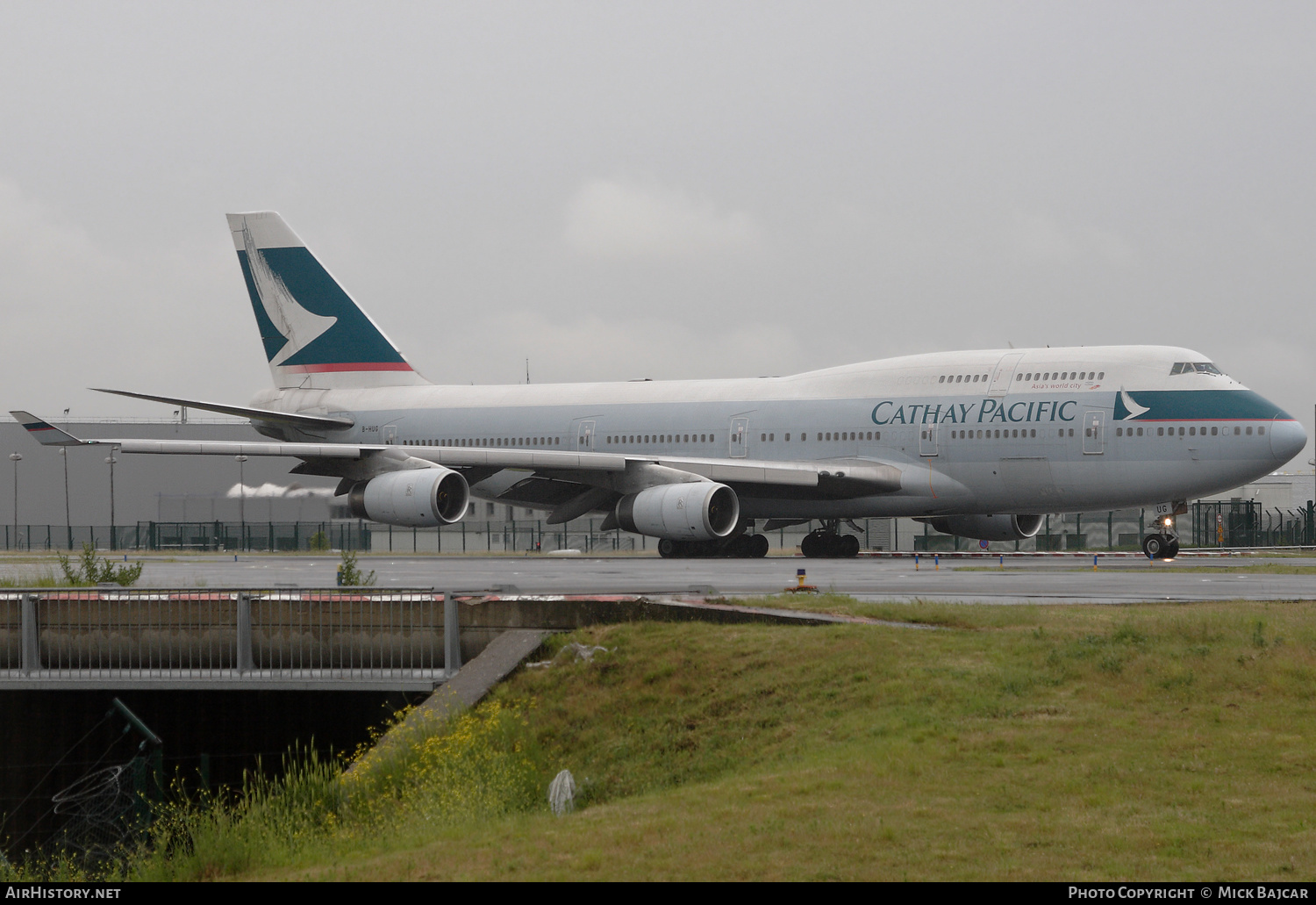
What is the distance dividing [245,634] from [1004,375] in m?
21.8

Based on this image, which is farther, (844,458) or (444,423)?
(444,423)

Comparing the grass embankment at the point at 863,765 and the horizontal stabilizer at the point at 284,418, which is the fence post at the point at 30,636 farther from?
the horizontal stabilizer at the point at 284,418

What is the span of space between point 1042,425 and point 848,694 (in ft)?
70.3

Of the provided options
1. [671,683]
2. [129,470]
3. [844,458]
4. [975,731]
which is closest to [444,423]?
[844,458]

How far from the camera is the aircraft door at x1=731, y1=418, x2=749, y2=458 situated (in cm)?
3750

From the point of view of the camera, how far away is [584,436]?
131 feet

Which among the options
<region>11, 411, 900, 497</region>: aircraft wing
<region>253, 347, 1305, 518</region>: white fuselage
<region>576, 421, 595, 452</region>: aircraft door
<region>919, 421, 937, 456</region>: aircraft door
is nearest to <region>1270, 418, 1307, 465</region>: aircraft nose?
<region>253, 347, 1305, 518</region>: white fuselage

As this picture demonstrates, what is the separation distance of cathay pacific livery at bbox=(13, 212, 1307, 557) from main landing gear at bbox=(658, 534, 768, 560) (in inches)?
3.0

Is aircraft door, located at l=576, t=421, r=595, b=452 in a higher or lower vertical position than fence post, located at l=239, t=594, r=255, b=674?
higher

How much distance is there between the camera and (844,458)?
35.8 m

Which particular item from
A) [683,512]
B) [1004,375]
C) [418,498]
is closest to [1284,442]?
[1004,375]

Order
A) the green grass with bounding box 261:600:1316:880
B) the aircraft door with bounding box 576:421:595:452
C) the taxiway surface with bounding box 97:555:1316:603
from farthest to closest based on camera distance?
the aircraft door with bounding box 576:421:595:452, the taxiway surface with bounding box 97:555:1316:603, the green grass with bounding box 261:600:1316:880

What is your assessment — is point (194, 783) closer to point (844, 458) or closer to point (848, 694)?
point (848, 694)

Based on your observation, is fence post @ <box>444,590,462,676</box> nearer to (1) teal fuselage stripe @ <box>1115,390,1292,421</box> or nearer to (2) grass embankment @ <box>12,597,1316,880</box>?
(2) grass embankment @ <box>12,597,1316,880</box>
